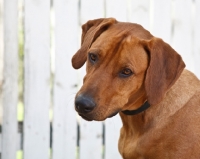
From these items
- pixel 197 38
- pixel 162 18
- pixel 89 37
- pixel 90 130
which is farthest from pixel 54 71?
pixel 89 37

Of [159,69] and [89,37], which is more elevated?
[89,37]

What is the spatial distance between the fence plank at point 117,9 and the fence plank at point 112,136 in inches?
41.5

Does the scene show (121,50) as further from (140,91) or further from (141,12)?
(141,12)

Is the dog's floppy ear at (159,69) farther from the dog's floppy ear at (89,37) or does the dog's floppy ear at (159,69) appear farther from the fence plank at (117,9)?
the fence plank at (117,9)

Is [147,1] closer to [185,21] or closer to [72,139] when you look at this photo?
[185,21]

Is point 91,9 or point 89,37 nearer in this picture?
point 89,37

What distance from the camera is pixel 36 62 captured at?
21.7 ft

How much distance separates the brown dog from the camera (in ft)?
14.7

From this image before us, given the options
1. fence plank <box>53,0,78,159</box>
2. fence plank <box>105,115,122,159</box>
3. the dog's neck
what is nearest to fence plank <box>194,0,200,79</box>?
fence plank <box>105,115,122,159</box>

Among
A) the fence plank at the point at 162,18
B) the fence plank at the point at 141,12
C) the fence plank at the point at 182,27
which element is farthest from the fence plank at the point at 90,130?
the fence plank at the point at 182,27

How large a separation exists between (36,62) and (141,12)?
123 cm

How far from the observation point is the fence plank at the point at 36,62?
21.7 feet

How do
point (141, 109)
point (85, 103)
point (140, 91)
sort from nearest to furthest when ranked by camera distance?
point (85, 103), point (140, 91), point (141, 109)

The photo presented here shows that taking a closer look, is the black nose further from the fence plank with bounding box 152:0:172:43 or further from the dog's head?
the fence plank with bounding box 152:0:172:43
